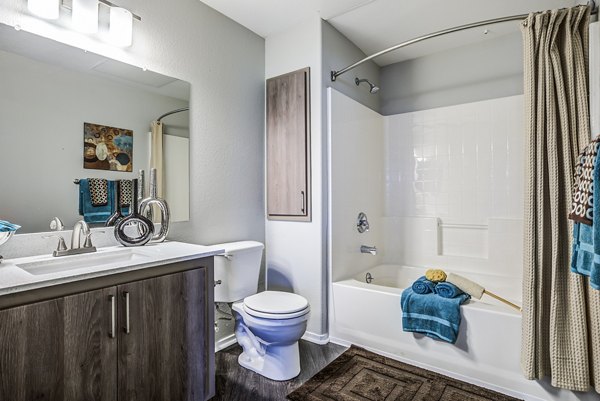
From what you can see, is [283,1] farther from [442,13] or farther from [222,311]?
[222,311]

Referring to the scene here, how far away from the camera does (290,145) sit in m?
2.65

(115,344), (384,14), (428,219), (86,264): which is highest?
(384,14)

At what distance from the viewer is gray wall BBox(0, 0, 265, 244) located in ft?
6.81

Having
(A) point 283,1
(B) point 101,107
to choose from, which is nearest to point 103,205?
(B) point 101,107

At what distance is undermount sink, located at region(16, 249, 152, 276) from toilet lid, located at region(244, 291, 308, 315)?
705 millimetres

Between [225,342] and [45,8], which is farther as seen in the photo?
[225,342]

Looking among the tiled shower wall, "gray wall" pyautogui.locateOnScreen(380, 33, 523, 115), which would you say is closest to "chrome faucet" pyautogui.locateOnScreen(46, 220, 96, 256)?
the tiled shower wall

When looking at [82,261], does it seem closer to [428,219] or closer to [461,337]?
[461,337]

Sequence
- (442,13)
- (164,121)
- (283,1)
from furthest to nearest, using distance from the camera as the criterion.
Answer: (442,13), (283,1), (164,121)

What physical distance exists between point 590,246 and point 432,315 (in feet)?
3.22

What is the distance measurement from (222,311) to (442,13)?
8.99 ft

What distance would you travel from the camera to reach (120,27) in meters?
1.83

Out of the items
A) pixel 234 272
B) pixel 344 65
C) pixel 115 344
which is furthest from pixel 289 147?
pixel 115 344

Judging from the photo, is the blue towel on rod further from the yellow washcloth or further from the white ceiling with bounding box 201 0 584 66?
the white ceiling with bounding box 201 0 584 66
